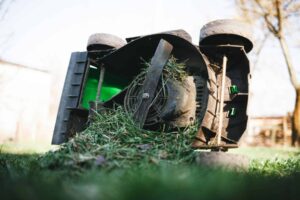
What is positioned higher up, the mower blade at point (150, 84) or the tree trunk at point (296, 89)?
the tree trunk at point (296, 89)

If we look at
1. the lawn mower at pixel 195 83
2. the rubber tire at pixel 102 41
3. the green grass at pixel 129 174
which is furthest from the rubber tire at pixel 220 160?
the rubber tire at pixel 102 41

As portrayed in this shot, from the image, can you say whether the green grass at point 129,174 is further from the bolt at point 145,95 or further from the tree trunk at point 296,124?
the tree trunk at point 296,124

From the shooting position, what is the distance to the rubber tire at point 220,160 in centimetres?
281

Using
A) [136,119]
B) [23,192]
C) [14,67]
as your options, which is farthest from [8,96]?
[23,192]

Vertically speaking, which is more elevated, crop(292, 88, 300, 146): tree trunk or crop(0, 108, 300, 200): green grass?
crop(292, 88, 300, 146): tree trunk

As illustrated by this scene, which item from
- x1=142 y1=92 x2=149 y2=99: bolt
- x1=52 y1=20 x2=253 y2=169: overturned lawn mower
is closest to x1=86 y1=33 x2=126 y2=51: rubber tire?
x1=52 y1=20 x2=253 y2=169: overturned lawn mower

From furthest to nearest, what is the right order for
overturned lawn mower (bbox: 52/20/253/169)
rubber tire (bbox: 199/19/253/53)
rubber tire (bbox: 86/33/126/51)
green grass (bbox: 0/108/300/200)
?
rubber tire (bbox: 86/33/126/51), rubber tire (bbox: 199/19/253/53), overturned lawn mower (bbox: 52/20/253/169), green grass (bbox: 0/108/300/200)

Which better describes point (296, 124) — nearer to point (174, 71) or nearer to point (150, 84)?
point (174, 71)

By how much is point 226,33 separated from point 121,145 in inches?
75.5

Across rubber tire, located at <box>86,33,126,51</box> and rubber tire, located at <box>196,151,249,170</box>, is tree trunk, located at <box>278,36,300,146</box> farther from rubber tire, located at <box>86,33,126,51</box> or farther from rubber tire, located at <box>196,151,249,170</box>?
rubber tire, located at <box>196,151,249,170</box>

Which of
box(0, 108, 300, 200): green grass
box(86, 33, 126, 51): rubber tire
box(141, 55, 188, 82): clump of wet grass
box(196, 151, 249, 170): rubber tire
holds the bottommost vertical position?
box(0, 108, 300, 200): green grass

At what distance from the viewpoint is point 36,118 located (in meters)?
25.8

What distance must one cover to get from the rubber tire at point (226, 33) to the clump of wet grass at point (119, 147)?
1171mm

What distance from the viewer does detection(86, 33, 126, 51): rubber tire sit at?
5258mm
